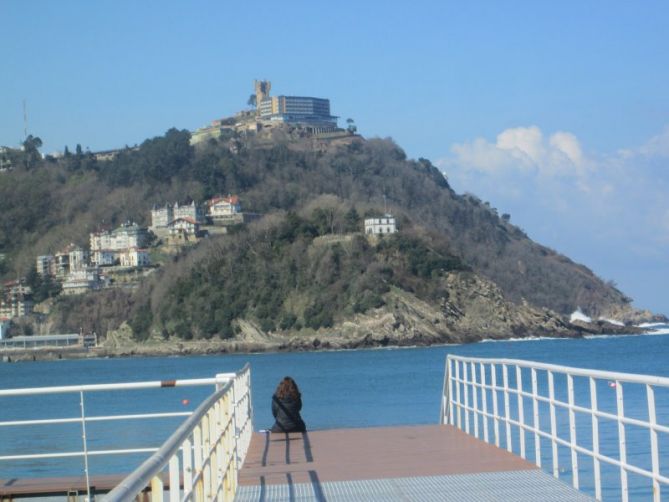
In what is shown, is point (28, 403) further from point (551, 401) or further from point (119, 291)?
point (119, 291)

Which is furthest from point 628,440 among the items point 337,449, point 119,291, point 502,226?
point 502,226

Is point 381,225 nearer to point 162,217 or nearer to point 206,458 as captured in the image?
point 162,217

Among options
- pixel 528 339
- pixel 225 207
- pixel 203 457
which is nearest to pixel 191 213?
pixel 225 207

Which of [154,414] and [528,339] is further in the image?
[528,339]

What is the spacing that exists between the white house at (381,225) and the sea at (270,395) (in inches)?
868

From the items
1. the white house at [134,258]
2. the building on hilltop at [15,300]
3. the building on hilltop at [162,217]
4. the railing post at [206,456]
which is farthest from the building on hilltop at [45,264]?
the railing post at [206,456]

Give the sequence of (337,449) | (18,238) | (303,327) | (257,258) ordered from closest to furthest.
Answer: (337,449) < (303,327) < (257,258) < (18,238)

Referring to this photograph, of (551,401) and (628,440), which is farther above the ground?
(551,401)

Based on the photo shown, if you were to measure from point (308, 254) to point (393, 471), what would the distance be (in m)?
123

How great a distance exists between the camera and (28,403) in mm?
59219

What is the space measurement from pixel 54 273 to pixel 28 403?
11530 cm

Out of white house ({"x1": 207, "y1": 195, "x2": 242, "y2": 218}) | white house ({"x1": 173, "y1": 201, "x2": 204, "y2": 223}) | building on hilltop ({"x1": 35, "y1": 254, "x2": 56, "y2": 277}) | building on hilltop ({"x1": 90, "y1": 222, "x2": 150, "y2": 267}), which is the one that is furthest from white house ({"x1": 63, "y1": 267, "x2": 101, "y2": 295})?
white house ({"x1": 207, "y1": 195, "x2": 242, "y2": 218})

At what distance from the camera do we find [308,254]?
132875 mm

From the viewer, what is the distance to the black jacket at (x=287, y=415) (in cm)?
1397
